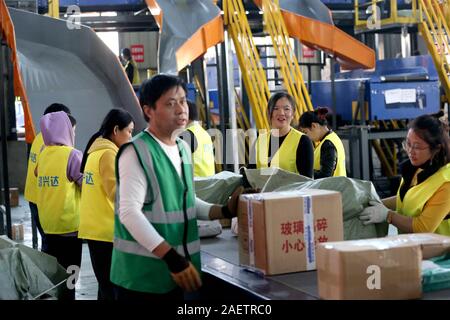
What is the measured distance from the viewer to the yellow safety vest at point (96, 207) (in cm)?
461

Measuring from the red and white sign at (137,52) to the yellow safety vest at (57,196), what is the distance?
13.6 m

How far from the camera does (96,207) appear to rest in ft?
15.3

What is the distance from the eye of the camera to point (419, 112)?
11.5 metres

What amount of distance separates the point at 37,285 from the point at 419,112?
316 inches

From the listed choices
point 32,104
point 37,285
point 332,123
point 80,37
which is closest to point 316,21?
point 332,123

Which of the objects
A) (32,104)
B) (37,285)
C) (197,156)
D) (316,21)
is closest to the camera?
(37,285)

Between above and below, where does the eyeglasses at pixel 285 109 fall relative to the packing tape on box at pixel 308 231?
above

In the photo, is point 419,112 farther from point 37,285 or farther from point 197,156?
point 37,285

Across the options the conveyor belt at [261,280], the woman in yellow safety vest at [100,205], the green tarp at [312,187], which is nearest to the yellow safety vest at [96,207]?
the woman in yellow safety vest at [100,205]

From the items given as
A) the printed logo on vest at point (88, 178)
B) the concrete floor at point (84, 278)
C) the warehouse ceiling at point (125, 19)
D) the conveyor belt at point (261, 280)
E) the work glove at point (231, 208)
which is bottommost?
the concrete floor at point (84, 278)

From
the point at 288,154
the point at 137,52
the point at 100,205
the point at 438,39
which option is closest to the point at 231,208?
the point at 100,205

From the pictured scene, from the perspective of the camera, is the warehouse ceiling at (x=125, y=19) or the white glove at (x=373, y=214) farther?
the warehouse ceiling at (x=125, y=19)

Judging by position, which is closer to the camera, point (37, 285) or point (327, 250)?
point (327, 250)

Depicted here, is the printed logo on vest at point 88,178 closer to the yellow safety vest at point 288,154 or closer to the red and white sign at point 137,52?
the yellow safety vest at point 288,154
